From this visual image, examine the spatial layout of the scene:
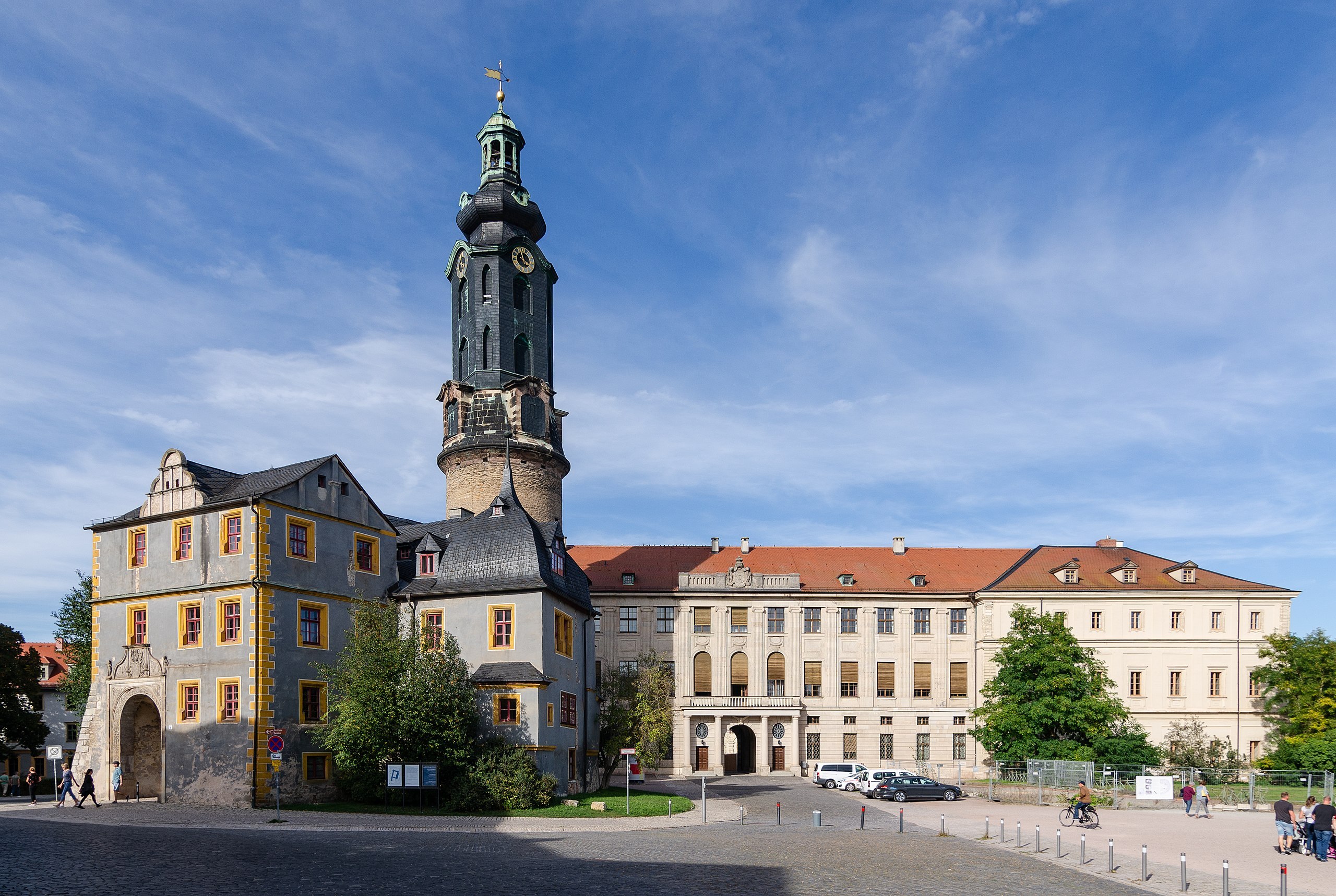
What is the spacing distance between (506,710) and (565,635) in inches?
220

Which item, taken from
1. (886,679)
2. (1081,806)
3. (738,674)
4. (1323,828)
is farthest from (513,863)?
(886,679)

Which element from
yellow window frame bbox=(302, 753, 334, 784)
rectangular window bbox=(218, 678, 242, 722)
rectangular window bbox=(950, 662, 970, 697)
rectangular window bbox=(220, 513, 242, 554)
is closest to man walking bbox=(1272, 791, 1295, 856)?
yellow window frame bbox=(302, 753, 334, 784)

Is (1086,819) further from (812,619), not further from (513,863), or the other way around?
(812,619)

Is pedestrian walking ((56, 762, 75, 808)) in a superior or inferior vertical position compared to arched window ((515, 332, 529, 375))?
inferior

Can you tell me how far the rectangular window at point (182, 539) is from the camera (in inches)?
1540

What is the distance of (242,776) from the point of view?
119ft

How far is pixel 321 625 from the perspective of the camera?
39781 millimetres

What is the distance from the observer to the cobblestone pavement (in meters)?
20.1

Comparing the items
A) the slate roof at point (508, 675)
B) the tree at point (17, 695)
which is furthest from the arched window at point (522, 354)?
the tree at point (17, 695)

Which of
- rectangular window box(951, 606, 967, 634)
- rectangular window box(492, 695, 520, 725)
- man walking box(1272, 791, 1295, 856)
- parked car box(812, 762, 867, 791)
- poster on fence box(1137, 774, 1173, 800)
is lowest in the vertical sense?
parked car box(812, 762, 867, 791)

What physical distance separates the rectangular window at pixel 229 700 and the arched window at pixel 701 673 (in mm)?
36897

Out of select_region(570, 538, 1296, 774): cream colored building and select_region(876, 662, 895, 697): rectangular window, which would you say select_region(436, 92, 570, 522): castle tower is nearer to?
select_region(570, 538, 1296, 774): cream colored building

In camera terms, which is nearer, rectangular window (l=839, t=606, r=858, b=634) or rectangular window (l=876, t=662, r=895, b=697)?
rectangular window (l=876, t=662, r=895, b=697)

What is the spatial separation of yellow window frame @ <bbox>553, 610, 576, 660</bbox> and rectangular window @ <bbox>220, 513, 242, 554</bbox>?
1035 centimetres
